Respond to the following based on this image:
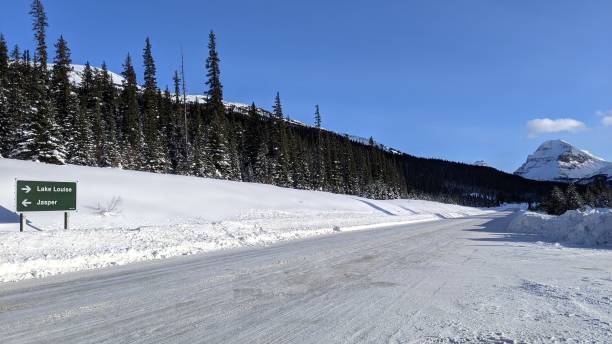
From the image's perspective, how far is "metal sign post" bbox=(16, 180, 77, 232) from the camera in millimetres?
12766

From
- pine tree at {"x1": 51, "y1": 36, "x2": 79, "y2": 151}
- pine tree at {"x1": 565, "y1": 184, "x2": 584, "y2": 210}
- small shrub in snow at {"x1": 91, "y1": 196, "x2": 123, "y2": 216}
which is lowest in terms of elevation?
pine tree at {"x1": 565, "y1": 184, "x2": 584, "y2": 210}

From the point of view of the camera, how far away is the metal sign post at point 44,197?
12766mm

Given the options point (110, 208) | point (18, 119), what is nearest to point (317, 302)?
point (110, 208)

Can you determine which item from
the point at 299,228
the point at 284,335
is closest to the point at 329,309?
the point at 284,335

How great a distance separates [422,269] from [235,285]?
14.6ft

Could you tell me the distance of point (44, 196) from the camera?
13.5 metres

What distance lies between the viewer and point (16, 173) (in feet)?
61.0

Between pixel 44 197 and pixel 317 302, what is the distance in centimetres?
1106

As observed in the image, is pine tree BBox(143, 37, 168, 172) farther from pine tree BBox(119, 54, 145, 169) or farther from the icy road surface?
the icy road surface

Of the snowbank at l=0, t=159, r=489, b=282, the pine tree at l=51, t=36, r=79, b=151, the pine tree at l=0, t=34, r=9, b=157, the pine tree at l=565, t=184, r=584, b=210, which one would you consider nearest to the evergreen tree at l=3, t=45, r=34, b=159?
the pine tree at l=0, t=34, r=9, b=157

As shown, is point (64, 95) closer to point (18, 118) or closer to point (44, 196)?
point (18, 118)

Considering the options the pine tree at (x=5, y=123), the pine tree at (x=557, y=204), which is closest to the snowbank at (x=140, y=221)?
the pine tree at (x=5, y=123)

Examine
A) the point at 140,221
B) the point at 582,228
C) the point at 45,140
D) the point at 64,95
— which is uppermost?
the point at 64,95

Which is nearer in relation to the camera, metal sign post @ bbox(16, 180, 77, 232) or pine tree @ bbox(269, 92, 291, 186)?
metal sign post @ bbox(16, 180, 77, 232)
